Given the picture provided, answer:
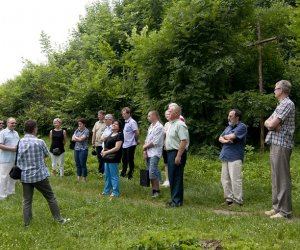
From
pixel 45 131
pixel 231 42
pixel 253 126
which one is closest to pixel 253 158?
pixel 253 126

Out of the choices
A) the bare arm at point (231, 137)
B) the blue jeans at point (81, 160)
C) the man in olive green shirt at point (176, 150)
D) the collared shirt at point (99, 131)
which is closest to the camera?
the man in olive green shirt at point (176, 150)

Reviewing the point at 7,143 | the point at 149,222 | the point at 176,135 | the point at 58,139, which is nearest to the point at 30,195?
the point at 149,222

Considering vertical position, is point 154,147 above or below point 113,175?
above

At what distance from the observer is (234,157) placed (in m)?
8.39

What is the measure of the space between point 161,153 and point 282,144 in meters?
2.98

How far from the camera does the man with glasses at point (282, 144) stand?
6.97m

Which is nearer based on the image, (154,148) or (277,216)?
(277,216)

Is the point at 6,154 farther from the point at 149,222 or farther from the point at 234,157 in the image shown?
the point at 234,157

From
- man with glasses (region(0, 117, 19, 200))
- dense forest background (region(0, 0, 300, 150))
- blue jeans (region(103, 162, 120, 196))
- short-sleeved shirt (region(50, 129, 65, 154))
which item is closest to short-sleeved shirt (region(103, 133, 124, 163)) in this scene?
blue jeans (region(103, 162, 120, 196))

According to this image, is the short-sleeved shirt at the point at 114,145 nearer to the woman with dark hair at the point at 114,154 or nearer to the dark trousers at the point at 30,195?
the woman with dark hair at the point at 114,154

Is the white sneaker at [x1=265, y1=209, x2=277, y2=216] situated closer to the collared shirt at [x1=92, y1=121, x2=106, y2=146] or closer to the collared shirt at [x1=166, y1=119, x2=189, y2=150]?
the collared shirt at [x1=166, y1=119, x2=189, y2=150]

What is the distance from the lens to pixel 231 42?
46.4 ft

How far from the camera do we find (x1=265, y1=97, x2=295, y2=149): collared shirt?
6.95 meters

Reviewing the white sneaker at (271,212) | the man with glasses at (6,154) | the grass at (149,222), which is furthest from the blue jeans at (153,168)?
the man with glasses at (6,154)
